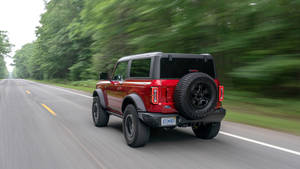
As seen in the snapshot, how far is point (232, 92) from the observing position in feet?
41.0

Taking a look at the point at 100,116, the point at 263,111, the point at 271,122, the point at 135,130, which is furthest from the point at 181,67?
the point at 263,111

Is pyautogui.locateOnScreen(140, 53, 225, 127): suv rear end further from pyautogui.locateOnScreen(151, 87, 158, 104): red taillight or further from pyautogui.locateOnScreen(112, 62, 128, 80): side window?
pyautogui.locateOnScreen(112, 62, 128, 80): side window

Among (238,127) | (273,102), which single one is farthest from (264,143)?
(273,102)

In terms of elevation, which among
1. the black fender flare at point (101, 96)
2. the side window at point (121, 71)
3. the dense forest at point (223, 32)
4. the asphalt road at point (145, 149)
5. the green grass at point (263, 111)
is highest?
the dense forest at point (223, 32)

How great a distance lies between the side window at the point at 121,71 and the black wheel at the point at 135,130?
1.01 meters

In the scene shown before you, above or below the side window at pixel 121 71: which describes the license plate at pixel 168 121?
below

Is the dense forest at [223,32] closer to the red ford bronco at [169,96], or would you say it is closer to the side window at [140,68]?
the red ford bronco at [169,96]

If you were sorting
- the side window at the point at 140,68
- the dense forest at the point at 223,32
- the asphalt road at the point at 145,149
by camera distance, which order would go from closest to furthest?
the asphalt road at the point at 145,149 < the side window at the point at 140,68 < the dense forest at the point at 223,32

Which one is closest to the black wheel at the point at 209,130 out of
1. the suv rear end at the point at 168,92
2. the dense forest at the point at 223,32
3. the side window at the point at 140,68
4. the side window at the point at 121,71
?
the suv rear end at the point at 168,92

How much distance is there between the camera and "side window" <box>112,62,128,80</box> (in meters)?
6.21

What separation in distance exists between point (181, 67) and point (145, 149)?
171 cm

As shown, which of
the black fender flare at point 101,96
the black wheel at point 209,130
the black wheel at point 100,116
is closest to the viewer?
→ the black wheel at point 209,130

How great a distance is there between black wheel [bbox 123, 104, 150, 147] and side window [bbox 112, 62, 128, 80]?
101 cm

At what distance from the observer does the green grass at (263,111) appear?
23.8ft
